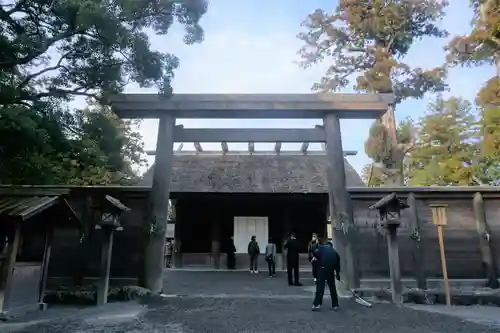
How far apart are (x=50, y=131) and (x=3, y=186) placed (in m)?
2.75

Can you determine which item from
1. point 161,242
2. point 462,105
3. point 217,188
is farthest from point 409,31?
point 161,242

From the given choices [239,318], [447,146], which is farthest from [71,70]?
[447,146]

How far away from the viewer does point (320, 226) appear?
61.2ft

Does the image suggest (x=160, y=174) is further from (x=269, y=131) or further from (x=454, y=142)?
(x=454, y=142)

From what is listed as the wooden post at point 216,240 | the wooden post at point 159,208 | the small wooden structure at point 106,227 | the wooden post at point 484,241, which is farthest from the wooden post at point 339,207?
the wooden post at point 216,240

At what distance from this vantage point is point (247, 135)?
419 inches

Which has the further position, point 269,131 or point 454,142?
point 454,142

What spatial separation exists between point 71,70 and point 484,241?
11153 millimetres

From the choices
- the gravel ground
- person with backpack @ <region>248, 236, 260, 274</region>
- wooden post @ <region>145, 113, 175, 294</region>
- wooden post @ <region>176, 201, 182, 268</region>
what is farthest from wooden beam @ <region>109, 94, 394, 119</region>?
wooden post @ <region>176, 201, 182, 268</region>

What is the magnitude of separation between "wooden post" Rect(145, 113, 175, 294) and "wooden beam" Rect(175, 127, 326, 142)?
0.39 meters

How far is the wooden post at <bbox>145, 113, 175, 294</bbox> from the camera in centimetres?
935

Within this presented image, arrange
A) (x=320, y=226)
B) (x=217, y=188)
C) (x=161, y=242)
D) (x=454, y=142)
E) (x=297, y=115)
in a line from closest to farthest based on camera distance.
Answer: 1. (x=161, y=242)
2. (x=297, y=115)
3. (x=217, y=188)
4. (x=320, y=226)
5. (x=454, y=142)

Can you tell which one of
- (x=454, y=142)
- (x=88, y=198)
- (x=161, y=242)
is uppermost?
(x=454, y=142)

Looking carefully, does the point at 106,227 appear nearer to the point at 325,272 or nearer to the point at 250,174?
the point at 325,272
